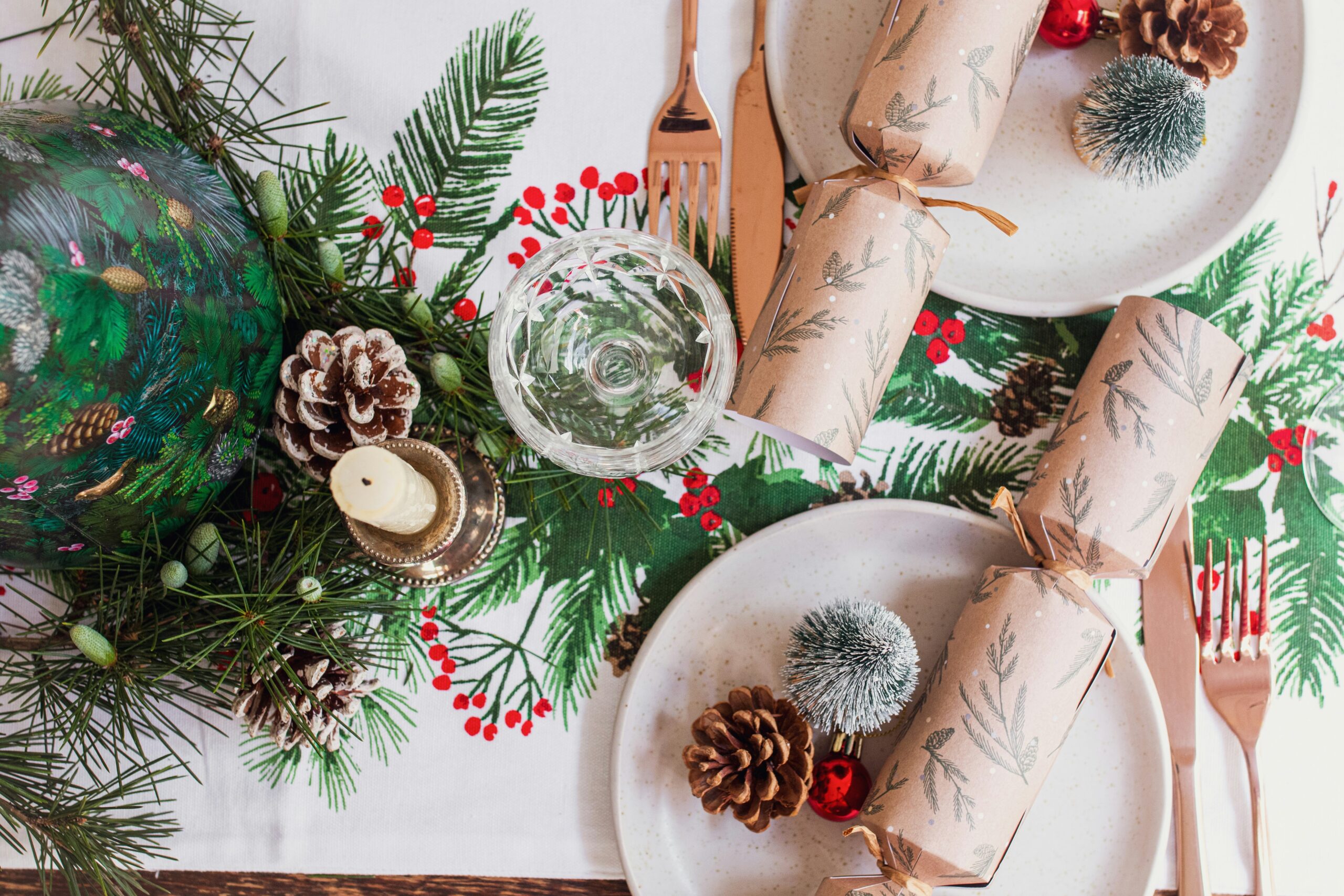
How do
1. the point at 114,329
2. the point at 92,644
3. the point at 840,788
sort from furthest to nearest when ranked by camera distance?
the point at 840,788 → the point at 92,644 → the point at 114,329

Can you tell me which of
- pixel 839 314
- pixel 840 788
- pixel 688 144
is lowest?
pixel 840 788

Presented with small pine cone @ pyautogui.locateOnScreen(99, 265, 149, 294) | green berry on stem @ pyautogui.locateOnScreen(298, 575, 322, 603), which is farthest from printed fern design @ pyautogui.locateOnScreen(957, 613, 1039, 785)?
small pine cone @ pyautogui.locateOnScreen(99, 265, 149, 294)

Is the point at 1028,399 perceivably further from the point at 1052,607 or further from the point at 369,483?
the point at 369,483

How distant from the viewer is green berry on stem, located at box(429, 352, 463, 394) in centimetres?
58

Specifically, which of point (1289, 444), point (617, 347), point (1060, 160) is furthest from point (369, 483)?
point (1289, 444)

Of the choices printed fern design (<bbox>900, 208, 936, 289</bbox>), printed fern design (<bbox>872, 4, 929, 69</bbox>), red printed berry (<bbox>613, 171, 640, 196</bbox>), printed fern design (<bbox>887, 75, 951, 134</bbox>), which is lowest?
printed fern design (<bbox>900, 208, 936, 289</bbox>)

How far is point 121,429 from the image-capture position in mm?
405

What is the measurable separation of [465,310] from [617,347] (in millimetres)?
131

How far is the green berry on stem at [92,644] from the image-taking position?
1.60ft

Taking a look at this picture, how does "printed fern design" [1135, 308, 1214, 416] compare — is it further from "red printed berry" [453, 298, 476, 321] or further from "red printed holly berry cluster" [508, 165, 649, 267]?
"red printed berry" [453, 298, 476, 321]

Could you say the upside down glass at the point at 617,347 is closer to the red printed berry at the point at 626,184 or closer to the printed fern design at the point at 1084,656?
the red printed berry at the point at 626,184

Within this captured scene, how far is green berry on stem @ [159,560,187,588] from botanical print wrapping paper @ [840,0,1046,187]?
Answer: 0.52 metres

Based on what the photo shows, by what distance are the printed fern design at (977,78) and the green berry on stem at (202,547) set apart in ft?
1.89

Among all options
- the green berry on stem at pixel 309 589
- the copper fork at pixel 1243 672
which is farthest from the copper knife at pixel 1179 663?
the green berry on stem at pixel 309 589
